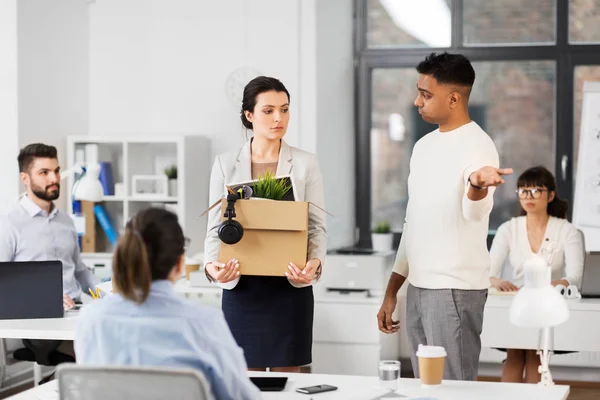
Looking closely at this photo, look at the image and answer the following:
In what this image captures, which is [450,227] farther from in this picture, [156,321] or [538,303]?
[156,321]

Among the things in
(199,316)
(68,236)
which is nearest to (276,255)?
(199,316)

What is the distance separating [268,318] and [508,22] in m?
4.27

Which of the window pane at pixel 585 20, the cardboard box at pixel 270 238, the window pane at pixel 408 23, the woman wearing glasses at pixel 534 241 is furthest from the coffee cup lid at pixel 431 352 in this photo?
the window pane at pixel 585 20

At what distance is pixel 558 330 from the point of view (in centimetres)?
485

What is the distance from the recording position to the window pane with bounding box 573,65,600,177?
22.6ft

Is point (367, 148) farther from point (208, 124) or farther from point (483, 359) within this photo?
point (483, 359)

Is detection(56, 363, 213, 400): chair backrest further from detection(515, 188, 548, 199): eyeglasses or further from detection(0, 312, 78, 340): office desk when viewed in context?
detection(515, 188, 548, 199): eyeglasses

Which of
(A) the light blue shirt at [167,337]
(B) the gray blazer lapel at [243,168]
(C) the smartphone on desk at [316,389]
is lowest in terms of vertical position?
(C) the smartphone on desk at [316,389]

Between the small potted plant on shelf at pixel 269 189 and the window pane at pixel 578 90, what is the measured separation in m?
4.19

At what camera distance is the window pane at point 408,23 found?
6984 mm

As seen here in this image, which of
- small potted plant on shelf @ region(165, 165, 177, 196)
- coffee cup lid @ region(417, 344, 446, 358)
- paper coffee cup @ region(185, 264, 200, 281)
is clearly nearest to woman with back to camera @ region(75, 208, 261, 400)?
coffee cup lid @ region(417, 344, 446, 358)

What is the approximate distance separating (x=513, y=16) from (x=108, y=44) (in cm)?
295

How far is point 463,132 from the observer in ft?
10.1

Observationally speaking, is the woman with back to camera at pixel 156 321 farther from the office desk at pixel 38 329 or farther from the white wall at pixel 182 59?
the white wall at pixel 182 59
